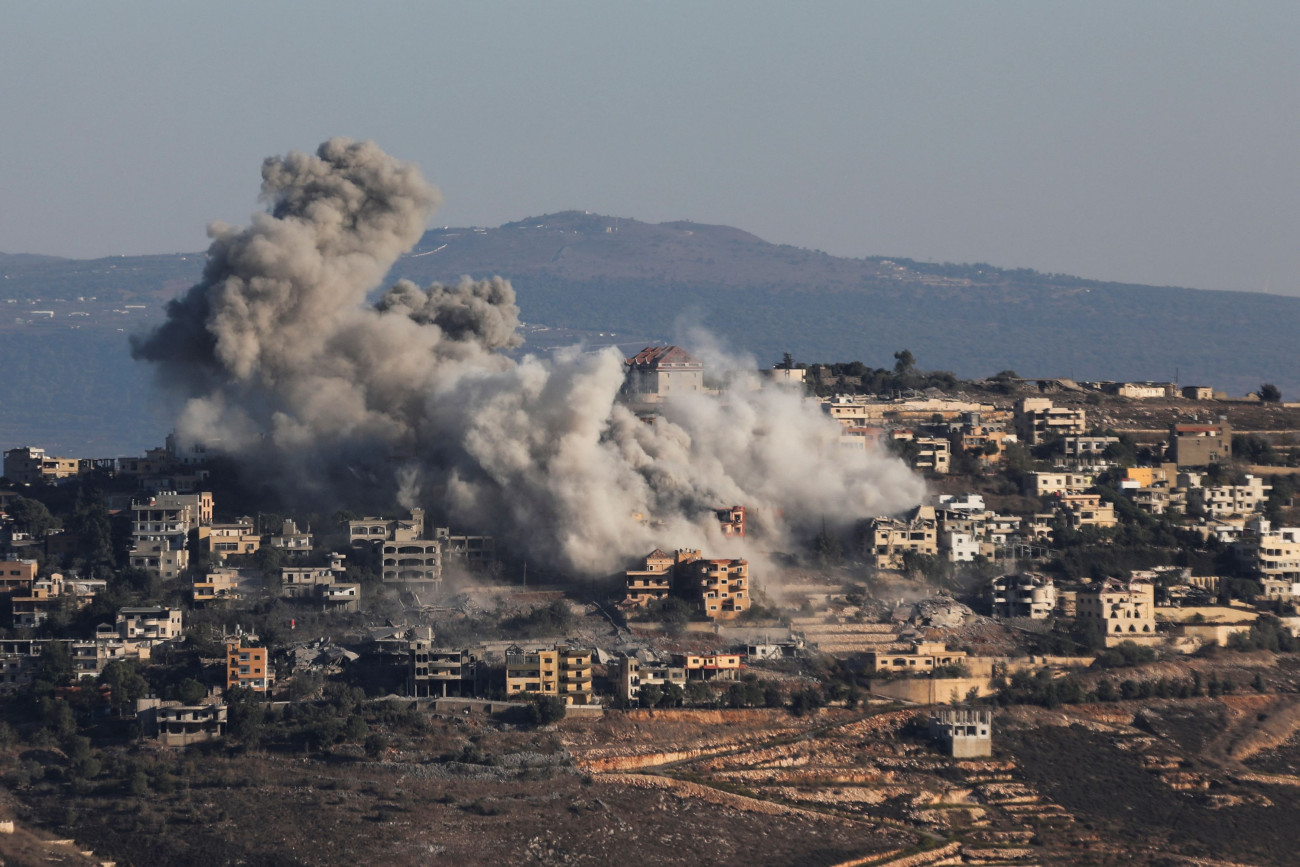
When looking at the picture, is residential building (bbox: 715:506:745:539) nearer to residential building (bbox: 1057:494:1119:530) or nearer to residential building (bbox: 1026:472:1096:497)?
residential building (bbox: 1057:494:1119:530)

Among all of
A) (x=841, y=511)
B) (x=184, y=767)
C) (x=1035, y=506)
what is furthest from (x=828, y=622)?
(x=184, y=767)

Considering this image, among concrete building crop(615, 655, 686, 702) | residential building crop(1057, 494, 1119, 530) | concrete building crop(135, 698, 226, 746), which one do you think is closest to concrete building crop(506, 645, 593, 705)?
concrete building crop(615, 655, 686, 702)

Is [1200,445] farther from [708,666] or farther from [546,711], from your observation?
[546,711]

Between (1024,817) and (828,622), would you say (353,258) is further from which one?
(1024,817)

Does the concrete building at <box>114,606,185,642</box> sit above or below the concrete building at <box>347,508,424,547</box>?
below

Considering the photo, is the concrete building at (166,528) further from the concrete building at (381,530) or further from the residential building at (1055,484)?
the residential building at (1055,484)

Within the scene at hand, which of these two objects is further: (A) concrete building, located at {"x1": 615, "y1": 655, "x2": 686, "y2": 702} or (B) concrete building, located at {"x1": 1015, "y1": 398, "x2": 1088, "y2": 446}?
(B) concrete building, located at {"x1": 1015, "y1": 398, "x2": 1088, "y2": 446}
